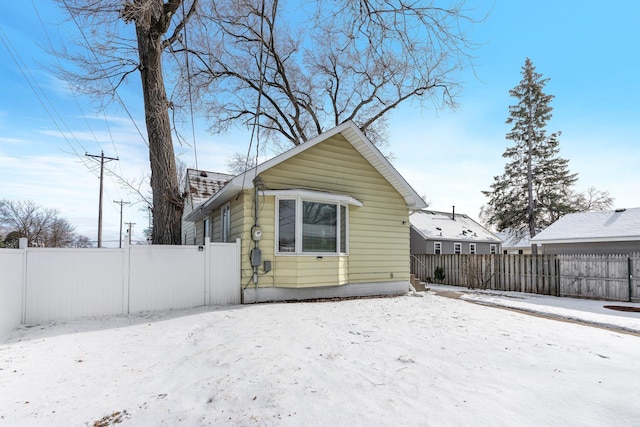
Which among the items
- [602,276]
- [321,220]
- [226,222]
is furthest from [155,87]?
[602,276]

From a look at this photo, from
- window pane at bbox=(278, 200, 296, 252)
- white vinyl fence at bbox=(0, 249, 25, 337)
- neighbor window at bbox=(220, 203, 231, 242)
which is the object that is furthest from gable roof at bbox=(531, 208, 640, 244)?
white vinyl fence at bbox=(0, 249, 25, 337)

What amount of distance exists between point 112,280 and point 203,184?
693 centimetres

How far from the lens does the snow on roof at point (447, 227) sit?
25075 mm

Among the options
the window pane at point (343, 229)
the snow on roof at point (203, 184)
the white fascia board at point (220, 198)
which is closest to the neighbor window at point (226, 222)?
the white fascia board at point (220, 198)

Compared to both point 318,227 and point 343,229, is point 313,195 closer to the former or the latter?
point 318,227

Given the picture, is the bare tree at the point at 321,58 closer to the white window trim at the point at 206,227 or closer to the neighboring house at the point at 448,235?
the white window trim at the point at 206,227

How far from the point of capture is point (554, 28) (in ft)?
13.9

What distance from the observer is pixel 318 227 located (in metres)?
8.64

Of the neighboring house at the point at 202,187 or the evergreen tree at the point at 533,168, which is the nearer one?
the neighboring house at the point at 202,187

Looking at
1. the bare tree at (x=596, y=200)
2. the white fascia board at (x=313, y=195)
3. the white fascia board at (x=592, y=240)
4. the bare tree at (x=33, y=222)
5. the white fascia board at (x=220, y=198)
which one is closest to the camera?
the white fascia board at (x=220, y=198)

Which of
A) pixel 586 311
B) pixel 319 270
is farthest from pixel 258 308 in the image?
pixel 586 311

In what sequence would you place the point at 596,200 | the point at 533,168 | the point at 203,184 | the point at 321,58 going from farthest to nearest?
the point at 596,200 < the point at 533,168 < the point at 321,58 < the point at 203,184

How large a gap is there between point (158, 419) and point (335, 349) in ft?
7.74

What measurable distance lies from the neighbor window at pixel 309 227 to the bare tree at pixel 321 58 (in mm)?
3435
